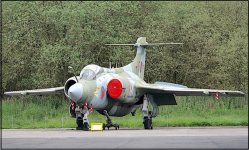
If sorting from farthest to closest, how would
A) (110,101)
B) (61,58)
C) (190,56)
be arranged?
1. (190,56)
2. (61,58)
3. (110,101)

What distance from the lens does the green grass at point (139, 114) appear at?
1323 inches

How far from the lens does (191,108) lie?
1444 inches

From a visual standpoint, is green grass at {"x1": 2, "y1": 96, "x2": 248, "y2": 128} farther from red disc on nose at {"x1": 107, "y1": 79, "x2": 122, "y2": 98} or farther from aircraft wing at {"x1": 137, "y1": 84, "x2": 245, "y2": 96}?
red disc on nose at {"x1": 107, "y1": 79, "x2": 122, "y2": 98}

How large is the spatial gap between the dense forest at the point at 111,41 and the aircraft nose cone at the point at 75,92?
625 inches

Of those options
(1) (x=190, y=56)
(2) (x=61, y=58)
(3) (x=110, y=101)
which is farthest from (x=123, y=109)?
(1) (x=190, y=56)

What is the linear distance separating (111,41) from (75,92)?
17.9 meters

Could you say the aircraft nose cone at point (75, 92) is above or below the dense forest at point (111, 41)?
below

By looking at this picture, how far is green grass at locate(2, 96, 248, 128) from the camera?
33.6m

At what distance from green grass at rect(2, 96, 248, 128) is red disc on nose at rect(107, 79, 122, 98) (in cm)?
342

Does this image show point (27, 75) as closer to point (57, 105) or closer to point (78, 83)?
point (57, 105)

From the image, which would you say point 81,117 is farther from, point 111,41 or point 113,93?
point 111,41

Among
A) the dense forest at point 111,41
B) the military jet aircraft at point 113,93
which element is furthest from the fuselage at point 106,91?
the dense forest at point 111,41

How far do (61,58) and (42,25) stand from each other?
212 inches

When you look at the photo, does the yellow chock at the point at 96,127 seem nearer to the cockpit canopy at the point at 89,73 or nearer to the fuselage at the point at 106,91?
the fuselage at the point at 106,91
